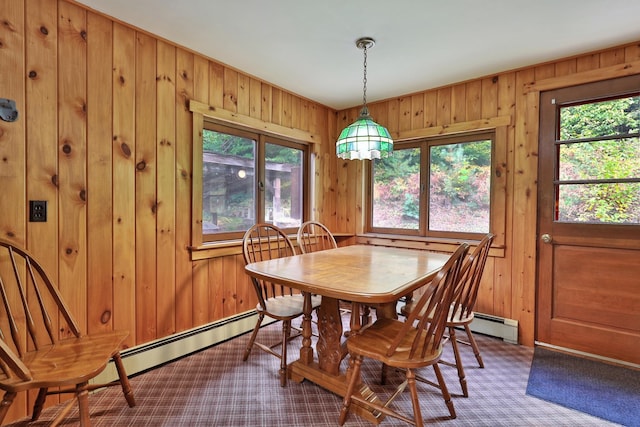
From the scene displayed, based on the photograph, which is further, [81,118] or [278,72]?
[278,72]

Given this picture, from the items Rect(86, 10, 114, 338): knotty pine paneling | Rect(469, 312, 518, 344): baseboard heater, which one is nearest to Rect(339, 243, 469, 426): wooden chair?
Rect(469, 312, 518, 344): baseboard heater

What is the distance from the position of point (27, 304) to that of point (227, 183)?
5.06 feet

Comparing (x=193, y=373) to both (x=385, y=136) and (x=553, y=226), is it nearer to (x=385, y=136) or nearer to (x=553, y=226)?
(x=385, y=136)

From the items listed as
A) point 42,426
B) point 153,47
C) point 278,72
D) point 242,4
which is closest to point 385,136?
point 242,4

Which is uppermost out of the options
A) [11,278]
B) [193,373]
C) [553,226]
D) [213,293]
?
[553,226]

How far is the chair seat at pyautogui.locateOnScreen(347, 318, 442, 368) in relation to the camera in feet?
4.58

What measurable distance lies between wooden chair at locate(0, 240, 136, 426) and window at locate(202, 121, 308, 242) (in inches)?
44.0

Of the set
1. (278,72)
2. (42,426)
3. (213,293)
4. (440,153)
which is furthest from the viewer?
(440,153)

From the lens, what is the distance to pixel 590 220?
2.38 metres

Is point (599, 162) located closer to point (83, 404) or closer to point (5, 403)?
point (83, 404)

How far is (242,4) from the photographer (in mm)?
1807

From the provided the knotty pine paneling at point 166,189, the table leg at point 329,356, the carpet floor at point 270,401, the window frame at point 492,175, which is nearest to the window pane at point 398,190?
the window frame at point 492,175

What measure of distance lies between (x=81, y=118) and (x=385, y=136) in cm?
182

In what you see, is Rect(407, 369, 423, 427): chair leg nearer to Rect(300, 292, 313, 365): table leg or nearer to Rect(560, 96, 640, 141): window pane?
Rect(300, 292, 313, 365): table leg
